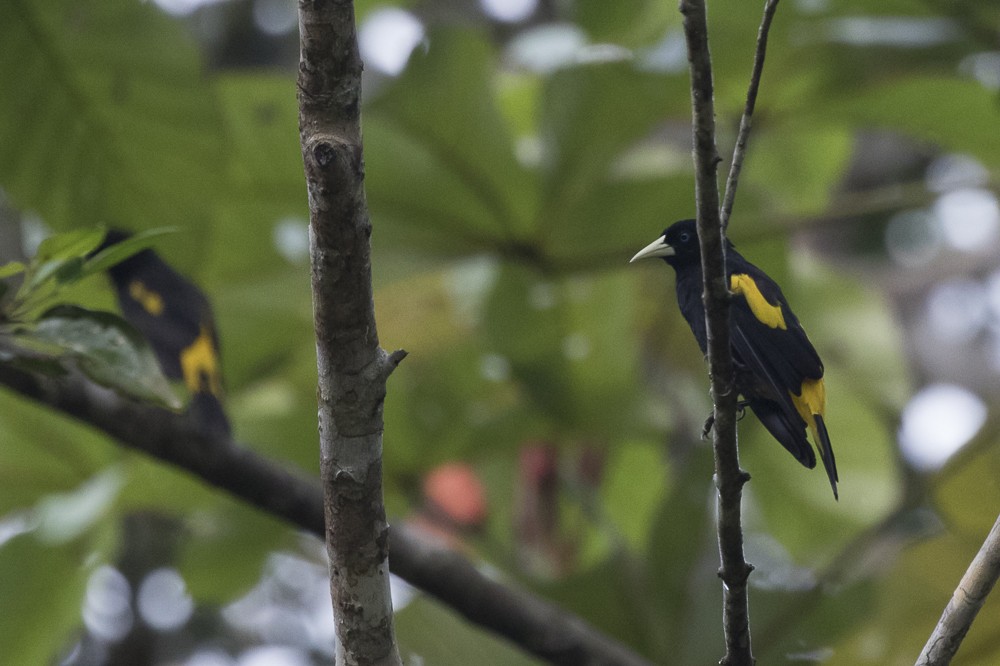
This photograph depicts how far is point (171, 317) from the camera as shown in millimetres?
3805

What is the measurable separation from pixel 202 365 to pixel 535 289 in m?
1.03

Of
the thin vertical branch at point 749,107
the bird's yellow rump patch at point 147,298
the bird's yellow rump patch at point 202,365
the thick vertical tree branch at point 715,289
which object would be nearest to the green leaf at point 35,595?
the bird's yellow rump patch at point 202,365

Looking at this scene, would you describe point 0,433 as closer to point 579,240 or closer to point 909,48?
point 579,240

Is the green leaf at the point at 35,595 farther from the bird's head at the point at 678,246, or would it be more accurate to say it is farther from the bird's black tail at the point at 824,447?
the bird's black tail at the point at 824,447

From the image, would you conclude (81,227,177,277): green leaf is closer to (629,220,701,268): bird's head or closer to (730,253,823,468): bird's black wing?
(629,220,701,268): bird's head

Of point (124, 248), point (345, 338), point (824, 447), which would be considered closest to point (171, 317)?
point (124, 248)

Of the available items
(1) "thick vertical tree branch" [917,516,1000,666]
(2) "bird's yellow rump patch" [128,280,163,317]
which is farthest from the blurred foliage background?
(1) "thick vertical tree branch" [917,516,1000,666]

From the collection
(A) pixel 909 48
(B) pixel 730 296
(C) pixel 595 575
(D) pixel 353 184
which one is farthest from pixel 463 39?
(B) pixel 730 296

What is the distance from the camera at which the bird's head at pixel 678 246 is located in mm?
1264

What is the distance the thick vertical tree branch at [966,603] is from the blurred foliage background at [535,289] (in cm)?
73

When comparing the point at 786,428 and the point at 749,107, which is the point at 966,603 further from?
the point at 749,107

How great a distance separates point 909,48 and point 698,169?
2.44 m

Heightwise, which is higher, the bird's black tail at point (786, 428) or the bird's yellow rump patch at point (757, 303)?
the bird's yellow rump patch at point (757, 303)

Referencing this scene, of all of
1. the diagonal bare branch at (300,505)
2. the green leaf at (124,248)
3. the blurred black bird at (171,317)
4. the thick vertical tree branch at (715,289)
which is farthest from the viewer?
the blurred black bird at (171,317)
